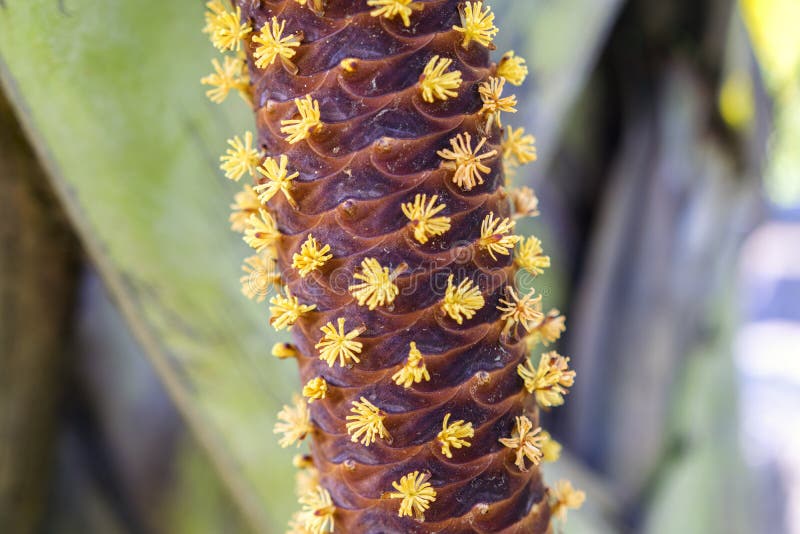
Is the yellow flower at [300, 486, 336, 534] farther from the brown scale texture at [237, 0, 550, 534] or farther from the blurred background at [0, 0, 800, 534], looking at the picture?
the blurred background at [0, 0, 800, 534]

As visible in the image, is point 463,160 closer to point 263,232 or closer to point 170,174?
point 263,232

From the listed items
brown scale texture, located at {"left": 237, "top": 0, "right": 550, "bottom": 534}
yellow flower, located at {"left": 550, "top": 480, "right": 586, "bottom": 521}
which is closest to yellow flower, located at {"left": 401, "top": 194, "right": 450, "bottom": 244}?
brown scale texture, located at {"left": 237, "top": 0, "right": 550, "bottom": 534}

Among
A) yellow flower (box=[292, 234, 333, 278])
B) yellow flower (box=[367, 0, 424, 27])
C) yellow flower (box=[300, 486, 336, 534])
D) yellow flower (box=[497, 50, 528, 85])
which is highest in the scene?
yellow flower (box=[367, 0, 424, 27])

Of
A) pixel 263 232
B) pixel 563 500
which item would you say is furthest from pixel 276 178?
pixel 563 500

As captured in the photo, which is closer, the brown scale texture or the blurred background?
the brown scale texture

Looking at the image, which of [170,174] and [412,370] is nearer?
[412,370]

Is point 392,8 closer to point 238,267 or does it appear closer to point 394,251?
point 394,251

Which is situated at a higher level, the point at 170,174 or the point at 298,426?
the point at 170,174

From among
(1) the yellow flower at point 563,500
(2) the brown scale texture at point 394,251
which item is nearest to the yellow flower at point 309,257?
(2) the brown scale texture at point 394,251
